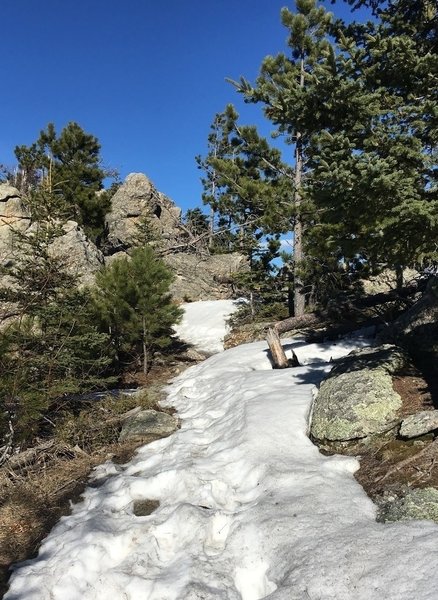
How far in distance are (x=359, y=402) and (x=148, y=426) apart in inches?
155

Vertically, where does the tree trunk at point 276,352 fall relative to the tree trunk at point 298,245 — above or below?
below

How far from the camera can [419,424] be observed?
5.50 m

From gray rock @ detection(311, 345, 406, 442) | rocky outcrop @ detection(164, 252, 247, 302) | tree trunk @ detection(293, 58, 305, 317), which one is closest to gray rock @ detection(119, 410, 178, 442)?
gray rock @ detection(311, 345, 406, 442)

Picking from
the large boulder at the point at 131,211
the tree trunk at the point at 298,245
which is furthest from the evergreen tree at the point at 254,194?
the large boulder at the point at 131,211

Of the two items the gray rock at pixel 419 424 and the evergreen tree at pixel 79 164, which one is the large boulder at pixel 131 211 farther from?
the gray rock at pixel 419 424

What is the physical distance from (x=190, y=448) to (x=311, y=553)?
10.8ft

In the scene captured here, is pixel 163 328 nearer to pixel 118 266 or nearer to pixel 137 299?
pixel 137 299

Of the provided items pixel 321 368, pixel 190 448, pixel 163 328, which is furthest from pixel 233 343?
pixel 190 448

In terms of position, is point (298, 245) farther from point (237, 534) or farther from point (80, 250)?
point (237, 534)

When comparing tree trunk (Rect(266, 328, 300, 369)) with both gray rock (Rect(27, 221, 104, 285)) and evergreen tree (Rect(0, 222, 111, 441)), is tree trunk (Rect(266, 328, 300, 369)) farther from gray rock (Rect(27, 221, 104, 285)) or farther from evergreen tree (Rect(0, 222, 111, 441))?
gray rock (Rect(27, 221, 104, 285))

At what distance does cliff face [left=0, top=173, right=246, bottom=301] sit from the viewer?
18.6 metres

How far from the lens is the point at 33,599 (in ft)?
12.2

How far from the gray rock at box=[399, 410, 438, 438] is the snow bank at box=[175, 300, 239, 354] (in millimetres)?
11179

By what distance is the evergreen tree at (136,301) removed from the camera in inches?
496
